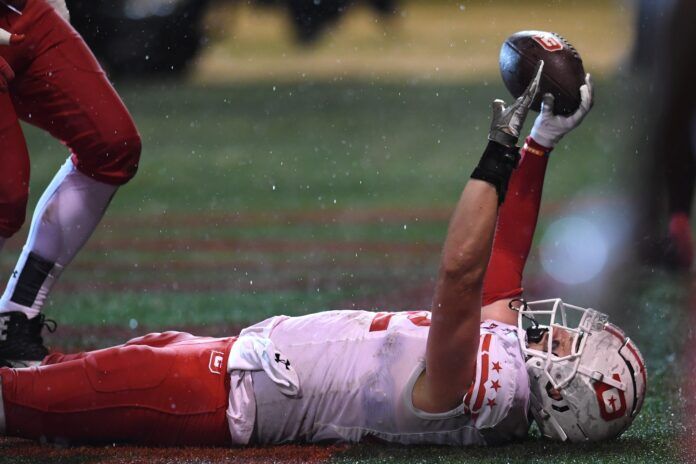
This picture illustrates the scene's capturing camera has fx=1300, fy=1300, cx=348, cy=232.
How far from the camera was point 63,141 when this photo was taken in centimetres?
393

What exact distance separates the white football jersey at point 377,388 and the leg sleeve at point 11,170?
2.78 feet

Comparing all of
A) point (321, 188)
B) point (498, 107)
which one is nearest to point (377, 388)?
point (498, 107)

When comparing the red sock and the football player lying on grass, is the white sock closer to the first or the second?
the football player lying on grass

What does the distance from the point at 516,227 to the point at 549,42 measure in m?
0.55

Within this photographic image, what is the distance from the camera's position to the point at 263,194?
10.6 metres

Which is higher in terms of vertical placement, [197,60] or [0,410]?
[0,410]

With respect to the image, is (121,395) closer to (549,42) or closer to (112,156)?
(112,156)

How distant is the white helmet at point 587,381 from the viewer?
325 cm

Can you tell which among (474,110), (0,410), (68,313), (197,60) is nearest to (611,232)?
(68,313)

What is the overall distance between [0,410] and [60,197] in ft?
2.95

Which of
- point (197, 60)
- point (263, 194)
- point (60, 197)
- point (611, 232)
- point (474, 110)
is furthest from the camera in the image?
point (197, 60)

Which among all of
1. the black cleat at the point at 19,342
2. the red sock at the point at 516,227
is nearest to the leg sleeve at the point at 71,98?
the black cleat at the point at 19,342

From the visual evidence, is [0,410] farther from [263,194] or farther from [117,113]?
[263,194]

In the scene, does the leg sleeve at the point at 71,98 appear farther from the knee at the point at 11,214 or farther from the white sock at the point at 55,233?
the knee at the point at 11,214
